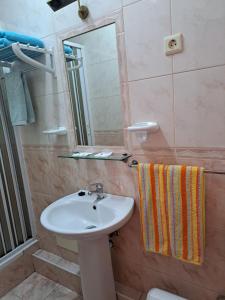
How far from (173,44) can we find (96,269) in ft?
4.53

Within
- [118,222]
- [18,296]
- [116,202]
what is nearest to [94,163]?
[116,202]

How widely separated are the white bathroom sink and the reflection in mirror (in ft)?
1.22

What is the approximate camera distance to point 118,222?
1.09 metres

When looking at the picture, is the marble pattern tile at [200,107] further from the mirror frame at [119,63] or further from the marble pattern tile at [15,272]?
the marble pattern tile at [15,272]

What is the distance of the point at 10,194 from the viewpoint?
1.87m

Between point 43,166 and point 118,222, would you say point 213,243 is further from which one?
point 43,166

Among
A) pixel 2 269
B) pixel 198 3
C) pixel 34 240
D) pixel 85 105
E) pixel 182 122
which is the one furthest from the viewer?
pixel 34 240

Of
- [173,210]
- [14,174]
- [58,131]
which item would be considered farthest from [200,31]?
[14,174]

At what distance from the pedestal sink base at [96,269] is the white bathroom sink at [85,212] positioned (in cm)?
11

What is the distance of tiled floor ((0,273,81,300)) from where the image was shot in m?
1.74

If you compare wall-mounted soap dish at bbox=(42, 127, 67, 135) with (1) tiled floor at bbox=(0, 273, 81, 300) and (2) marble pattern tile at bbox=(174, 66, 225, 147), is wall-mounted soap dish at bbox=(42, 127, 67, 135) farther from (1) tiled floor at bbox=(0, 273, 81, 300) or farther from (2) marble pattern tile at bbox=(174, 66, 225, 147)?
(1) tiled floor at bbox=(0, 273, 81, 300)

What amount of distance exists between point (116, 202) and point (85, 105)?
684 millimetres

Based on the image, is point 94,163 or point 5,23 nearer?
point 94,163

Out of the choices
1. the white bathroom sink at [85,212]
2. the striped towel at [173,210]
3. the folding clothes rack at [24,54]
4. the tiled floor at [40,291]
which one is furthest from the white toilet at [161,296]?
the folding clothes rack at [24,54]
